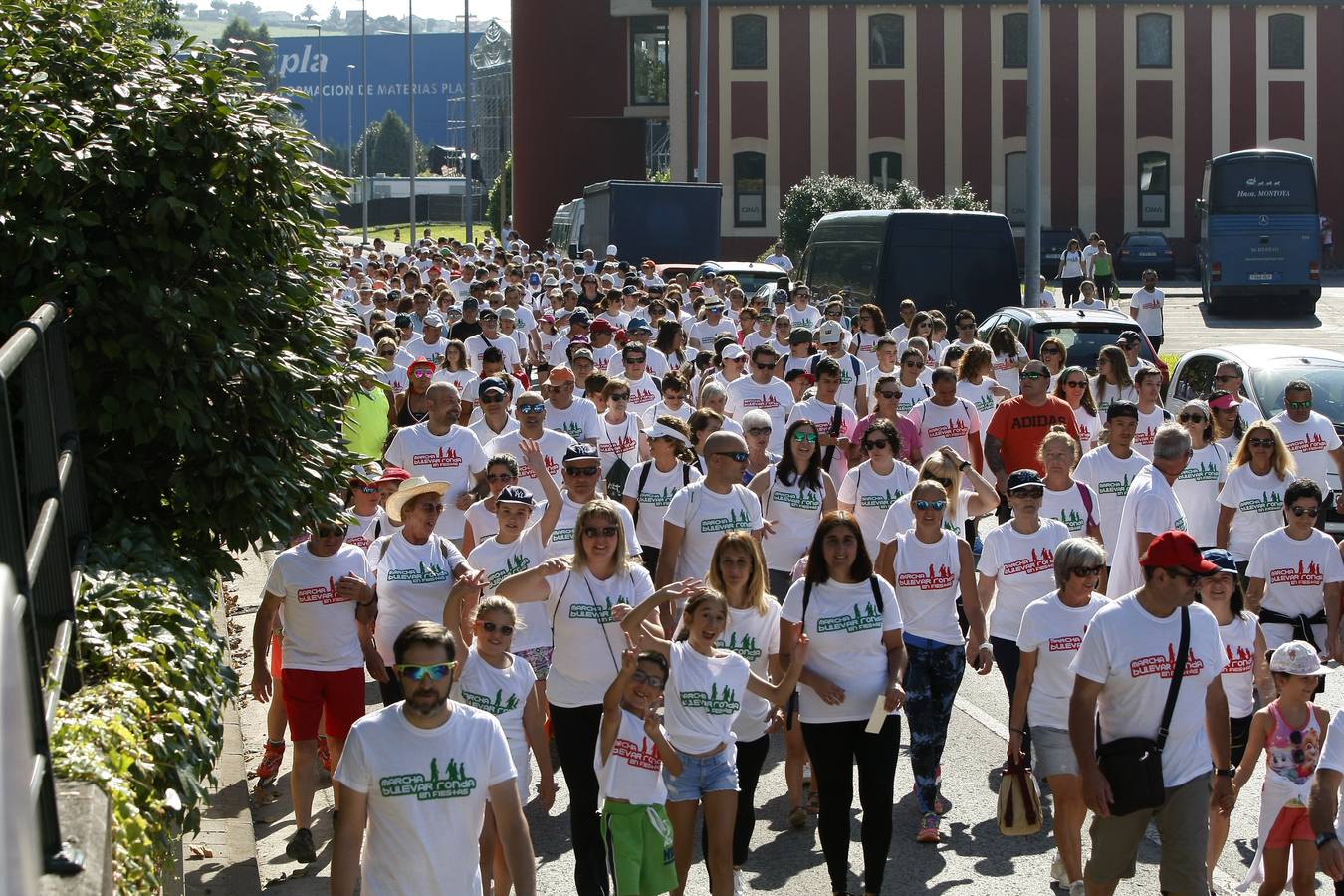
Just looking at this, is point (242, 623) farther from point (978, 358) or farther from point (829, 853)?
point (829, 853)

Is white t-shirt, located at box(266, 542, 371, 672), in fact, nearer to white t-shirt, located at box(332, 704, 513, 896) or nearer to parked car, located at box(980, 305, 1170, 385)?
white t-shirt, located at box(332, 704, 513, 896)

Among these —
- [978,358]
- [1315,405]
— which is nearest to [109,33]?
[978,358]

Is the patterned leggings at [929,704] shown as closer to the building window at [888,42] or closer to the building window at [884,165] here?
the building window at [884,165]

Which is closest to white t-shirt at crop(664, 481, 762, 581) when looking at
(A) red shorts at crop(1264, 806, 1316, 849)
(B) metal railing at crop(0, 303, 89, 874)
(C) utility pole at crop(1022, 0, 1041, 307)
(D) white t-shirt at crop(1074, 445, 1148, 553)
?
(D) white t-shirt at crop(1074, 445, 1148, 553)

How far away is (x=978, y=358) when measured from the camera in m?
13.8

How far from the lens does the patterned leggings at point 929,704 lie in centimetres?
855

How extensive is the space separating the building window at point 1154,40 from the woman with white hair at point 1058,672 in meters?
50.8

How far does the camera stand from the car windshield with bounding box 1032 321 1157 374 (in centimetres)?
1848

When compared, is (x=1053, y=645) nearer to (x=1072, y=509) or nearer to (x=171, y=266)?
(x=1072, y=509)

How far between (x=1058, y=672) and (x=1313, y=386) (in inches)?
302

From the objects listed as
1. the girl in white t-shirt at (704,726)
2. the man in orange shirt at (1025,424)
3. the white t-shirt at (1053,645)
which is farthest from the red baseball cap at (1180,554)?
the man in orange shirt at (1025,424)

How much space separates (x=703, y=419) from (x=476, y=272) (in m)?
16.2

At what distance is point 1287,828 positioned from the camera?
281 inches

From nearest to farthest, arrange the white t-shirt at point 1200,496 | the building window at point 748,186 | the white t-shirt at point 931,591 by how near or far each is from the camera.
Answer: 1. the white t-shirt at point 931,591
2. the white t-shirt at point 1200,496
3. the building window at point 748,186
